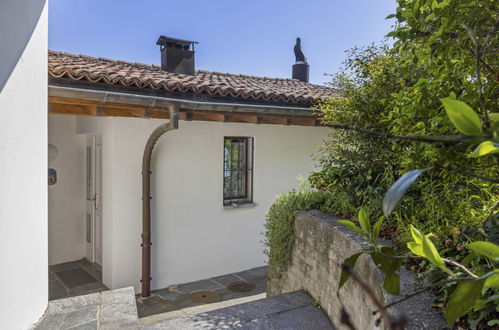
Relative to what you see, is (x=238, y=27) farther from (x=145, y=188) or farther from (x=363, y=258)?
(x=363, y=258)

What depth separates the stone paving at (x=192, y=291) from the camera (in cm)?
542

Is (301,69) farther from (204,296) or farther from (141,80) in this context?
(204,296)

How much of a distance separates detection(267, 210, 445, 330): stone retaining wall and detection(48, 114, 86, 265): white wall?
14.6 feet

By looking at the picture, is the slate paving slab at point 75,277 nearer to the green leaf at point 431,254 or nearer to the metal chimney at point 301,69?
the green leaf at point 431,254

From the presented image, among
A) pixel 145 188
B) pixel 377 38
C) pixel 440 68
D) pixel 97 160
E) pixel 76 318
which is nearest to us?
pixel 440 68

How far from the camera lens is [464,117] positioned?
682 millimetres

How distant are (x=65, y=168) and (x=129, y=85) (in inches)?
129

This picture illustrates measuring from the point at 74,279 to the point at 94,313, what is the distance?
10.8 ft

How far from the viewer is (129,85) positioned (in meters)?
4.88

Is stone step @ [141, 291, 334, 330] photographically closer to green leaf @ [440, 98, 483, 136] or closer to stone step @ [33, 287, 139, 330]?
stone step @ [33, 287, 139, 330]

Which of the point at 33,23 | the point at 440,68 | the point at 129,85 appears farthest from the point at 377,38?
the point at 33,23

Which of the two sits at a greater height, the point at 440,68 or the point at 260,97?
the point at 260,97

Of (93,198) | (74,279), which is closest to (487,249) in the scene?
(74,279)

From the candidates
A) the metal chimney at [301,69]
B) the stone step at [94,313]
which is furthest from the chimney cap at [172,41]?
the stone step at [94,313]
